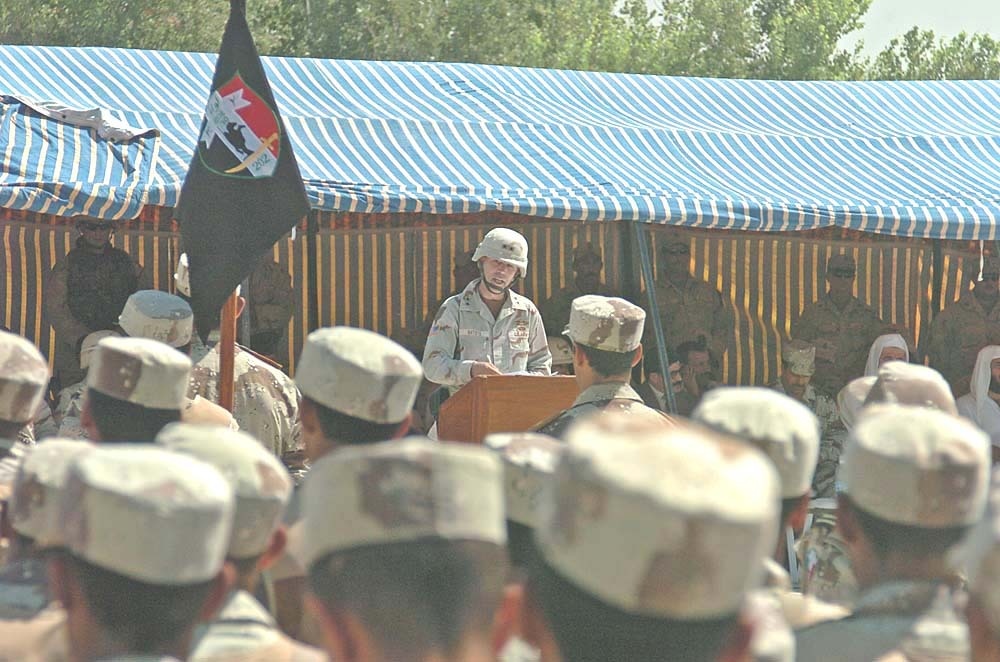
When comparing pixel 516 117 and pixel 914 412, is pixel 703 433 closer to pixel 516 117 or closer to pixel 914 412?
pixel 914 412

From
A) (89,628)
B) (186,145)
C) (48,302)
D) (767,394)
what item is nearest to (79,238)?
(48,302)

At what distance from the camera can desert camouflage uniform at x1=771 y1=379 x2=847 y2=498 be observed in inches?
356

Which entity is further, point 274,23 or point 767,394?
point 274,23

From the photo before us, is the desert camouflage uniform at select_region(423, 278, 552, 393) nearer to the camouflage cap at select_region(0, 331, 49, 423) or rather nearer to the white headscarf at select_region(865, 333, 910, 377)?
the white headscarf at select_region(865, 333, 910, 377)

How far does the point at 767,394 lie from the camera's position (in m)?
3.26

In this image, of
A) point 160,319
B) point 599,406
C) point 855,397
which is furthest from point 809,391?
point 855,397

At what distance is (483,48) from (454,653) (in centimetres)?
2505

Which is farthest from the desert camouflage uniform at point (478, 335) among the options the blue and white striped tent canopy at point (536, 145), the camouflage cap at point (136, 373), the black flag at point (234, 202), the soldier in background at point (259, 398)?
the camouflage cap at point (136, 373)

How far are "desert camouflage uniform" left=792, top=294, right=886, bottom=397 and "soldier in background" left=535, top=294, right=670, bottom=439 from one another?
503 cm

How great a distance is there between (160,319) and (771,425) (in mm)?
4157

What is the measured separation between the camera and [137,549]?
7.08 ft

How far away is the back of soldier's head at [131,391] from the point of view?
394cm

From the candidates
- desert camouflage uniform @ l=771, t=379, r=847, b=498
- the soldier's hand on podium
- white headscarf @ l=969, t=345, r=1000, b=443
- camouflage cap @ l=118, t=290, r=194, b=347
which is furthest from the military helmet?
white headscarf @ l=969, t=345, r=1000, b=443

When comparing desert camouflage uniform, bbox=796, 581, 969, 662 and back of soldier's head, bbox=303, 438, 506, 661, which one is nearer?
back of soldier's head, bbox=303, 438, 506, 661
